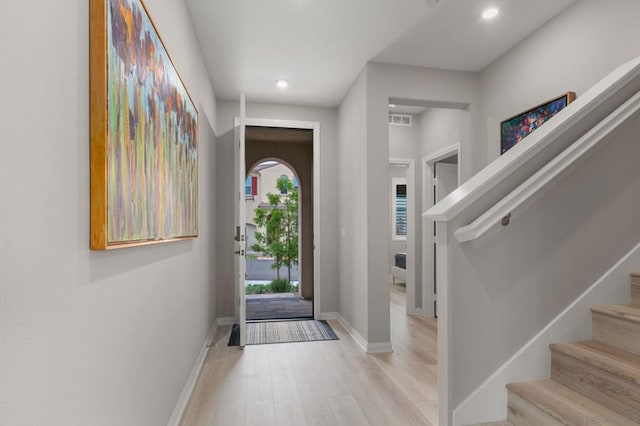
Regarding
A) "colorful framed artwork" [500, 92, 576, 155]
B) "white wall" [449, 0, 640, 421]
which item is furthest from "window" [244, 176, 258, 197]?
"white wall" [449, 0, 640, 421]

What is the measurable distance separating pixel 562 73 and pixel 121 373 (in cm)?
325

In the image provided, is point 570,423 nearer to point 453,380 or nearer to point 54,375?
point 453,380

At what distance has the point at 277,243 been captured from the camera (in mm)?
6590

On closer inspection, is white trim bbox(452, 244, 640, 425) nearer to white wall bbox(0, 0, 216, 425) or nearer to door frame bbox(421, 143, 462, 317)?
white wall bbox(0, 0, 216, 425)

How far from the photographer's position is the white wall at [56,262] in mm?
653

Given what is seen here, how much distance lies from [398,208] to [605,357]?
6.43m

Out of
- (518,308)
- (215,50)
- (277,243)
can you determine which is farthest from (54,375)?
(277,243)

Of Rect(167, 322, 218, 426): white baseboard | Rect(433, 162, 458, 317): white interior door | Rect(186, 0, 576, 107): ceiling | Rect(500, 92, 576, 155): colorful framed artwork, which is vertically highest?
Rect(186, 0, 576, 107): ceiling

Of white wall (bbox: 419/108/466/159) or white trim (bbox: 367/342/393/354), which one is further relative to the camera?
white wall (bbox: 419/108/466/159)

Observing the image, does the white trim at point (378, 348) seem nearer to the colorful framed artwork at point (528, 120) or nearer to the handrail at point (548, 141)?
the handrail at point (548, 141)

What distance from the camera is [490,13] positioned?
2.49 metres

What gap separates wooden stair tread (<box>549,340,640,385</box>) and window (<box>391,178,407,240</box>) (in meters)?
5.91

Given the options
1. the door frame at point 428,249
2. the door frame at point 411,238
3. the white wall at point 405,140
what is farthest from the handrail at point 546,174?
the white wall at point 405,140

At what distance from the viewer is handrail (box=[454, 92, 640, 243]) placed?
1.57 m
